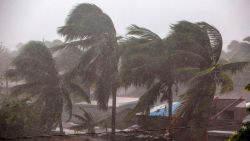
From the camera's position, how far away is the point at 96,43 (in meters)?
20.1

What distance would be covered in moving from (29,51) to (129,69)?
6.98 meters

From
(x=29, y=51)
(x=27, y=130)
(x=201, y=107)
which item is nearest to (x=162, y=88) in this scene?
(x=201, y=107)

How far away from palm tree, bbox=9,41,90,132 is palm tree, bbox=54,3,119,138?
1583mm

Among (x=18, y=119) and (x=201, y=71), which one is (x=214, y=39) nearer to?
(x=201, y=71)

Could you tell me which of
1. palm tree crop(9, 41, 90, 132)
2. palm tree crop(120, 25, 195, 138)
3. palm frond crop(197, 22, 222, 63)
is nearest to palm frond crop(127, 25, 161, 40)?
palm tree crop(120, 25, 195, 138)

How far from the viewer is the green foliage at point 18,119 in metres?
15.7

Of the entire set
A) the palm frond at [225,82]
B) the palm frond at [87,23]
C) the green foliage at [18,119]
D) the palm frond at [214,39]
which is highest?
the palm frond at [87,23]

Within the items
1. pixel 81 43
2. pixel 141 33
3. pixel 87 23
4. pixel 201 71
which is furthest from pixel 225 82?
pixel 81 43

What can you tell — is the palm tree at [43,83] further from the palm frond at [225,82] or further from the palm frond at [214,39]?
the palm frond at [225,82]

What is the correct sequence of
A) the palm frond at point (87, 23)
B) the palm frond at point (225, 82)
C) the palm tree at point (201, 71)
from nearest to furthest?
the palm frond at point (225, 82)
the palm tree at point (201, 71)
the palm frond at point (87, 23)

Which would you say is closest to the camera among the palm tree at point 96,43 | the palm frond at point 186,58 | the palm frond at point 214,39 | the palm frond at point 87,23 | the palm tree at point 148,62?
the palm frond at point 214,39

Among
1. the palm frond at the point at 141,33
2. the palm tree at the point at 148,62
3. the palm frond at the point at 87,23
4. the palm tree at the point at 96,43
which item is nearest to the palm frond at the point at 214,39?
the palm tree at the point at 148,62

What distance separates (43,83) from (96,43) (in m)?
4.34

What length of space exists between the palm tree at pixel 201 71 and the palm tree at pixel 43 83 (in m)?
7.69
